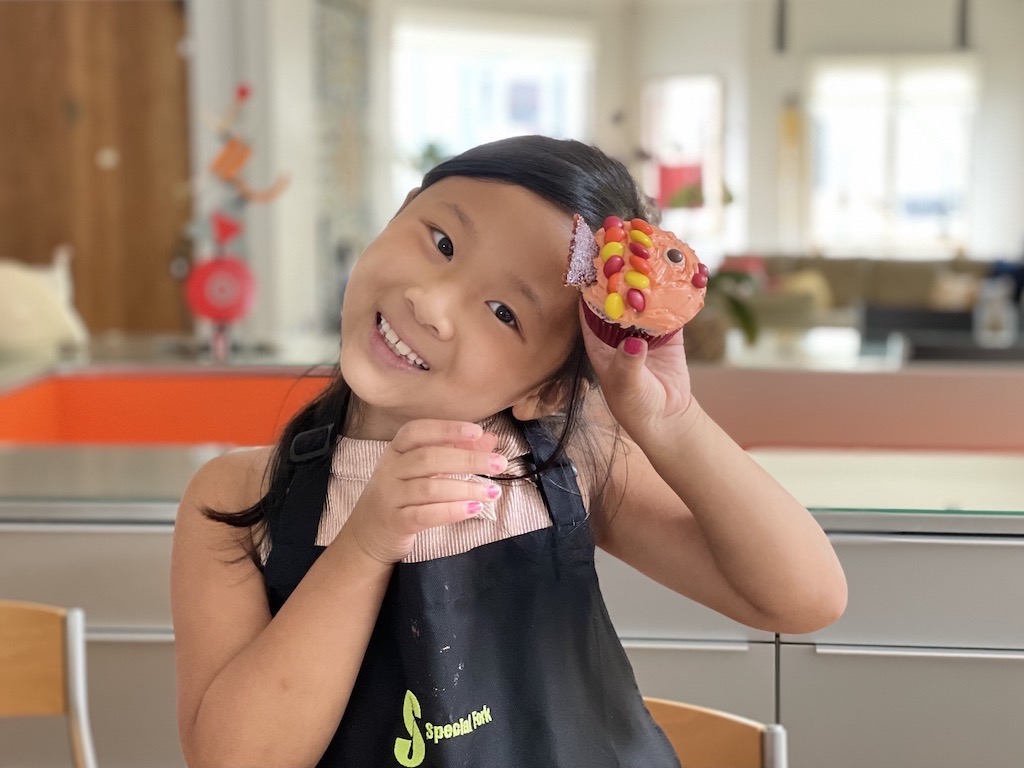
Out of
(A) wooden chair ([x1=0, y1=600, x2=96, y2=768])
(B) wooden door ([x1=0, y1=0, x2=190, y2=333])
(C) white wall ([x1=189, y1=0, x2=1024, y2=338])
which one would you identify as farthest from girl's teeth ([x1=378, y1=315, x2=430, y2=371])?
(C) white wall ([x1=189, y1=0, x2=1024, y2=338])

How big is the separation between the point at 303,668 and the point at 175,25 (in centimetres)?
625

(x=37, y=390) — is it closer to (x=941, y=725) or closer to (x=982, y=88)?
(x=941, y=725)

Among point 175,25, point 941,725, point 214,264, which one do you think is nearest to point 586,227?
point 941,725

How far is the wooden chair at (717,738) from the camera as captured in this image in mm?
940

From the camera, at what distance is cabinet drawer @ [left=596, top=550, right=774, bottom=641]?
1.33 meters

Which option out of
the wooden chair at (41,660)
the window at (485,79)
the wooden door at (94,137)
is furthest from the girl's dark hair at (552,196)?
the window at (485,79)

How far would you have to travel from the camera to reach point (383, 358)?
731 mm

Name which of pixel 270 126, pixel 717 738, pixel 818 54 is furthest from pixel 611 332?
pixel 818 54

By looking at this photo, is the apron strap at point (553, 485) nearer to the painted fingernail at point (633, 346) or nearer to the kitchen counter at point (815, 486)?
the painted fingernail at point (633, 346)

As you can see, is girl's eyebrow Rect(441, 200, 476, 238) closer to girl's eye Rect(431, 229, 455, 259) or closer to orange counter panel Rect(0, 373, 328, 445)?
girl's eye Rect(431, 229, 455, 259)

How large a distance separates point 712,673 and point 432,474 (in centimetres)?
76

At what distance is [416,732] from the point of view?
79 cm

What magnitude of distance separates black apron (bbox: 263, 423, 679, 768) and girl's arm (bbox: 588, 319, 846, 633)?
6cm

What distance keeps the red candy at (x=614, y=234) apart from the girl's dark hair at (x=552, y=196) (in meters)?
0.08
